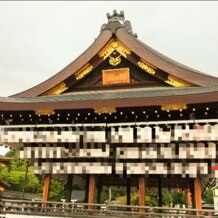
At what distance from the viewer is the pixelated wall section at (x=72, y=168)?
33.2 feet

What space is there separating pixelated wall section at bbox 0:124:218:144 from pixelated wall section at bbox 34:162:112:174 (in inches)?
34.1

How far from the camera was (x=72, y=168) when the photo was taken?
10422mm

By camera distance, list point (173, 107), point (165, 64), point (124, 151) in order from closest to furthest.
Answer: point (173, 107) → point (124, 151) → point (165, 64)

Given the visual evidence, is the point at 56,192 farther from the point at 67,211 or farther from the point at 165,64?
the point at 165,64

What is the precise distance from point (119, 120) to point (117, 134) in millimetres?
686

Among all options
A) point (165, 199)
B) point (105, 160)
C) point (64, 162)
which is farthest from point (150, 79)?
point (165, 199)

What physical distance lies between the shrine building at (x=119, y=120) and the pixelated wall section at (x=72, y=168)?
36mm

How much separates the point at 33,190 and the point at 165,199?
66.9ft

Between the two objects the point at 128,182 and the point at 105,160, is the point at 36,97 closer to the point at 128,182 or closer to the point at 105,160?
the point at 105,160

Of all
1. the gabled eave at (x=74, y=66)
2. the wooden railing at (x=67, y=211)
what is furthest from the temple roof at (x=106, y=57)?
the wooden railing at (x=67, y=211)

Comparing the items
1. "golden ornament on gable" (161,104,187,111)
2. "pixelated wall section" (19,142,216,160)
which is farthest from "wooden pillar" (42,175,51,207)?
"golden ornament on gable" (161,104,187,111)

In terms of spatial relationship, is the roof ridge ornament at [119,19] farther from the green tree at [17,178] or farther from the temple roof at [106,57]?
the green tree at [17,178]

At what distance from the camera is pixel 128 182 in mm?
13453

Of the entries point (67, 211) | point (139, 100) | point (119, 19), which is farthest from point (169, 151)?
point (119, 19)
